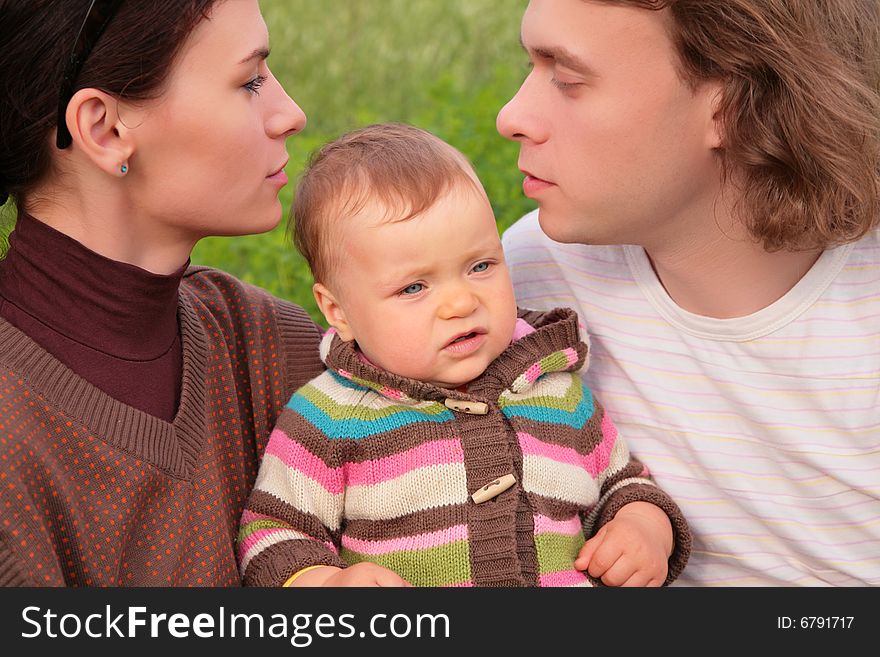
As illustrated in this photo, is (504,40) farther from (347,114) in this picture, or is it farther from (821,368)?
(821,368)

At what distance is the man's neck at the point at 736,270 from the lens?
9.50ft

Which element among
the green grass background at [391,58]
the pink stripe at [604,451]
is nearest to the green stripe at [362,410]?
the pink stripe at [604,451]

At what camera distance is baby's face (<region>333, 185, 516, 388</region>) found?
2510 mm

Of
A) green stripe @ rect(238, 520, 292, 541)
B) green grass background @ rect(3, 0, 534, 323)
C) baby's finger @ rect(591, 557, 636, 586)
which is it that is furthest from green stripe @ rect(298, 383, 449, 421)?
green grass background @ rect(3, 0, 534, 323)

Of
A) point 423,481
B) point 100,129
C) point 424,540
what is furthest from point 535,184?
point 100,129

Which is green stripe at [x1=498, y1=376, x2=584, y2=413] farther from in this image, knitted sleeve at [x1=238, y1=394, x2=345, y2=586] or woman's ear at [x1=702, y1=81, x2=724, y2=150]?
woman's ear at [x1=702, y1=81, x2=724, y2=150]

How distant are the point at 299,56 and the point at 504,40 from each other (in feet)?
4.18

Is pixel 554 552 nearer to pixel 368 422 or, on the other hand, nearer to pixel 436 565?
pixel 436 565

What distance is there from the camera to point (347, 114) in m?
6.79

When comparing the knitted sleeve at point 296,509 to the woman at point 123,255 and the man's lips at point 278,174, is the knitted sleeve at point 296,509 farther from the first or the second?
the man's lips at point 278,174

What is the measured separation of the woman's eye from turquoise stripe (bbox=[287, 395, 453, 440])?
717 millimetres

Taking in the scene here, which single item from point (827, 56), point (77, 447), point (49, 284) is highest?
point (827, 56)

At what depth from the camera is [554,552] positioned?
8.32 ft
